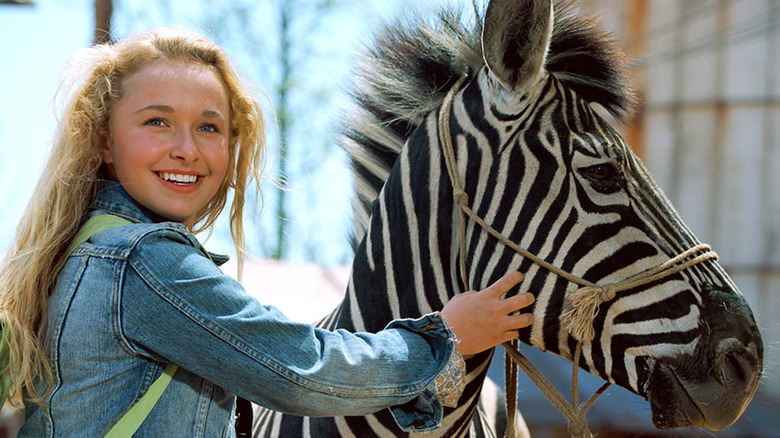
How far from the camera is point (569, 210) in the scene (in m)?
1.56

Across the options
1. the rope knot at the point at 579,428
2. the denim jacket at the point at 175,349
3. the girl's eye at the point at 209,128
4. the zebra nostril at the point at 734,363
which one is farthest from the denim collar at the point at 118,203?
the zebra nostril at the point at 734,363

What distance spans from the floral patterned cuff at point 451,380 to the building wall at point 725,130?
6573mm

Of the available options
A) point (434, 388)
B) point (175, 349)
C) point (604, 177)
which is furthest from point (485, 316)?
point (175, 349)

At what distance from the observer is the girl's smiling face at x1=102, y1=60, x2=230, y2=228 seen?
145cm

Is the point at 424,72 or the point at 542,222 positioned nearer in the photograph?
the point at 542,222

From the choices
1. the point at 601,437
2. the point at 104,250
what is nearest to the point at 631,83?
the point at 104,250

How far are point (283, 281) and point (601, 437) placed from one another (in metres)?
3.14

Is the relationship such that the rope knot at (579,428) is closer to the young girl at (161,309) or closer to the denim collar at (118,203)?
the young girl at (161,309)

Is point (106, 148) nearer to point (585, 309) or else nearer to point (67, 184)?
point (67, 184)

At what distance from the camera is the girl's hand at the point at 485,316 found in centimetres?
151

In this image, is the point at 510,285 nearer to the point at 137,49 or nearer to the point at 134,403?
the point at 134,403

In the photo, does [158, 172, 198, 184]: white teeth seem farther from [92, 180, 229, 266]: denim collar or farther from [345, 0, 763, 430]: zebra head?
[345, 0, 763, 430]: zebra head

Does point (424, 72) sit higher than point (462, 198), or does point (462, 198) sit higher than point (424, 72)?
point (424, 72)

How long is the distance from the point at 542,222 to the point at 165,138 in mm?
885
